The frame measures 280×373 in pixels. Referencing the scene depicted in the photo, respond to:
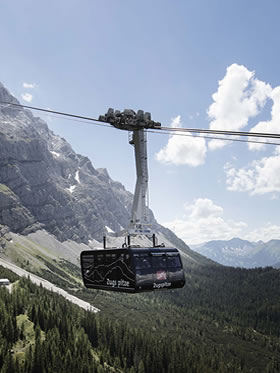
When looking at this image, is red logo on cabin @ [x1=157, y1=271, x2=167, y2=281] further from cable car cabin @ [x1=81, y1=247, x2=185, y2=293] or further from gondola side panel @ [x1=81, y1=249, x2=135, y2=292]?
gondola side panel @ [x1=81, y1=249, x2=135, y2=292]

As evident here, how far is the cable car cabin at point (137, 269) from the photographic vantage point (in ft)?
81.0

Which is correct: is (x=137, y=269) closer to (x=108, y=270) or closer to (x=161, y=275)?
(x=161, y=275)

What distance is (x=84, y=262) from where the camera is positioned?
29625mm

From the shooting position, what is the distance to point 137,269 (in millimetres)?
24672

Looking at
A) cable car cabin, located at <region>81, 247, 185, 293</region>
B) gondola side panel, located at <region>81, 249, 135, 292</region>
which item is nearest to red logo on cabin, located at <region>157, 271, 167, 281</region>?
cable car cabin, located at <region>81, 247, 185, 293</region>

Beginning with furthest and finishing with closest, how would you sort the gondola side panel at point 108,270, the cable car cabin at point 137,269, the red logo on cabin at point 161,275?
the red logo on cabin at point 161,275 < the gondola side panel at point 108,270 < the cable car cabin at point 137,269

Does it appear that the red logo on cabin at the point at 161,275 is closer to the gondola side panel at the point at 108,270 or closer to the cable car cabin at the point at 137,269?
the cable car cabin at the point at 137,269

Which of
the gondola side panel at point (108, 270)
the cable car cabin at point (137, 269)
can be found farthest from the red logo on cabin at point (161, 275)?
the gondola side panel at point (108, 270)

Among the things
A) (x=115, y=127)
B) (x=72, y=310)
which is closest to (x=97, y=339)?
(x=72, y=310)

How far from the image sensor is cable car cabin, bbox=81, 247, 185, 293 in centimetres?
2470

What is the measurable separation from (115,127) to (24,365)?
4269 inches

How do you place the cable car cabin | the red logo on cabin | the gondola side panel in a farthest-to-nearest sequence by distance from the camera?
the red logo on cabin < the gondola side panel < the cable car cabin

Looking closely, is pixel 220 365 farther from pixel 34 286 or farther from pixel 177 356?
pixel 34 286

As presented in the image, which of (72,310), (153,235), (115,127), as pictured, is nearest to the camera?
(115,127)
